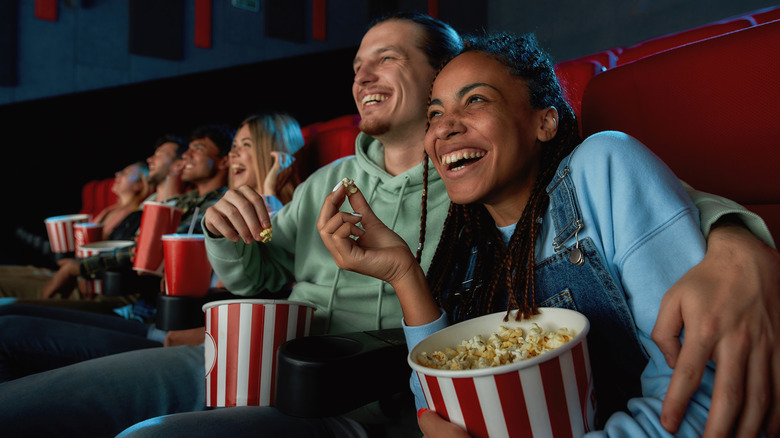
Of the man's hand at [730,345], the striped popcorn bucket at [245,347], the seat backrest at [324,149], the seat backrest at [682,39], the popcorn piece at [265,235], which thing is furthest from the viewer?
the seat backrest at [324,149]

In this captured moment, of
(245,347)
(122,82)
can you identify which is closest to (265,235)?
(245,347)

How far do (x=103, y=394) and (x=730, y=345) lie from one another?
940mm

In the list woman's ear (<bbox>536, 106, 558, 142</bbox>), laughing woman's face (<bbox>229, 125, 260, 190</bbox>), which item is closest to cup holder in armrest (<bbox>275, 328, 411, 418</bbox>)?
woman's ear (<bbox>536, 106, 558, 142</bbox>)

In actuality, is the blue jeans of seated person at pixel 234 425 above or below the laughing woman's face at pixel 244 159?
below

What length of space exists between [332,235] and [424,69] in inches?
23.1

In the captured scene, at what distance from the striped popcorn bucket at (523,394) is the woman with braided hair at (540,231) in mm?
31

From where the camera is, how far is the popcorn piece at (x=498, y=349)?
0.46 metres

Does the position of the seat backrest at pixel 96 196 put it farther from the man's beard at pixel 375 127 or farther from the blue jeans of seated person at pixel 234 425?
the blue jeans of seated person at pixel 234 425

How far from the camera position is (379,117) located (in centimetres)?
106

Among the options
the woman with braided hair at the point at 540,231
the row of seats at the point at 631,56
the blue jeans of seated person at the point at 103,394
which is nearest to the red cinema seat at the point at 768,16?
the row of seats at the point at 631,56

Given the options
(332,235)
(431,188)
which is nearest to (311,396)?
(332,235)

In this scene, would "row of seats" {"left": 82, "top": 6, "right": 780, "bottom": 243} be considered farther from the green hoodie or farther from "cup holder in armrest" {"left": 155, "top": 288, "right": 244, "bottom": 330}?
"cup holder in armrest" {"left": 155, "top": 288, "right": 244, "bottom": 330}

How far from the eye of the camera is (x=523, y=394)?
1.32 ft

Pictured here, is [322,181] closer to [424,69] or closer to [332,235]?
[424,69]
